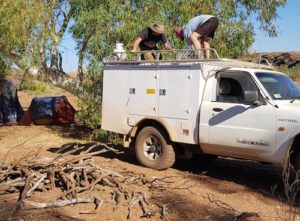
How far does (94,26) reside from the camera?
498 inches

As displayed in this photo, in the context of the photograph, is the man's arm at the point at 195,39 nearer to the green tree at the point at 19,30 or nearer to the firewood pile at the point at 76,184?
the firewood pile at the point at 76,184

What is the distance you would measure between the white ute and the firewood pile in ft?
3.46

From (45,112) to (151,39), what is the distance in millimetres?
6736

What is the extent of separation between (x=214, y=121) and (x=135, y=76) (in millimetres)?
1973

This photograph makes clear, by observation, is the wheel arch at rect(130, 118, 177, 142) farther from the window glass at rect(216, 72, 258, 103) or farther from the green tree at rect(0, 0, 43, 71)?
the green tree at rect(0, 0, 43, 71)

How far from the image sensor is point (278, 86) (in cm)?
801

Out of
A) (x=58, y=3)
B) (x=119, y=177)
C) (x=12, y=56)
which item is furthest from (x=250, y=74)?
(x=58, y=3)

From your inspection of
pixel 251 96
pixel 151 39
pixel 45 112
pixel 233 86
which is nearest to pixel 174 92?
pixel 233 86

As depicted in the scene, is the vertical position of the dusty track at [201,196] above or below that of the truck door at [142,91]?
below

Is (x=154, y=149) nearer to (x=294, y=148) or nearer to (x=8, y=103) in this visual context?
(x=294, y=148)

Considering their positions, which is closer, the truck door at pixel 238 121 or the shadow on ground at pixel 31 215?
the shadow on ground at pixel 31 215

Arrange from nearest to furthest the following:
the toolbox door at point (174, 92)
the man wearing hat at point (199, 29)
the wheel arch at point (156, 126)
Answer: the toolbox door at point (174, 92) < the wheel arch at point (156, 126) < the man wearing hat at point (199, 29)

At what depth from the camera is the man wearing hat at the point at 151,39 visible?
10.2 metres

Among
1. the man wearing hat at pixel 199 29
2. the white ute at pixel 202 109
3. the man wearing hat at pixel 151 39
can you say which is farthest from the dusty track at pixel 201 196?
the man wearing hat at pixel 199 29
